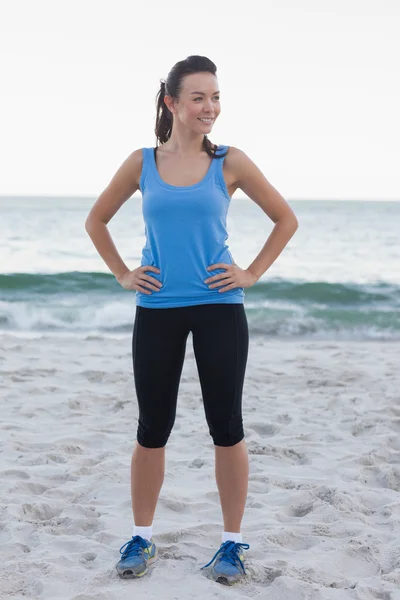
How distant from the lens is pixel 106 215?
2.89 metres

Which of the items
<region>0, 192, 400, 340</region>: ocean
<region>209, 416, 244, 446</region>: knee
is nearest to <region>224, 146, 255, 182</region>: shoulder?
<region>209, 416, 244, 446</region>: knee

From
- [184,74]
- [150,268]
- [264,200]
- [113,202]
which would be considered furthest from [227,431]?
[184,74]

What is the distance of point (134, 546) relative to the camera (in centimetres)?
293

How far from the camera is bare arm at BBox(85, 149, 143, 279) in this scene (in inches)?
109

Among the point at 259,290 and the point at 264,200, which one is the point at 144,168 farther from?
the point at 259,290

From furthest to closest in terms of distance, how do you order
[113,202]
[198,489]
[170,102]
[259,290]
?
[259,290]
[198,489]
[113,202]
[170,102]

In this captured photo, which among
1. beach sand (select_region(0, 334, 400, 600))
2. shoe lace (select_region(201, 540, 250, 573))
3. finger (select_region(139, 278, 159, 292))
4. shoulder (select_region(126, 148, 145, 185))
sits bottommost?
beach sand (select_region(0, 334, 400, 600))

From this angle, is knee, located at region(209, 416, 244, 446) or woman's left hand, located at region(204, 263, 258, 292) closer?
woman's left hand, located at region(204, 263, 258, 292)

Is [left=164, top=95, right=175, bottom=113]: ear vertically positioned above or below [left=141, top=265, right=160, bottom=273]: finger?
above

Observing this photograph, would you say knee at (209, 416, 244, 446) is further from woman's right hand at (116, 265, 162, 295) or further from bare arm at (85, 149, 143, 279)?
bare arm at (85, 149, 143, 279)

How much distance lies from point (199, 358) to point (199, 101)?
949mm

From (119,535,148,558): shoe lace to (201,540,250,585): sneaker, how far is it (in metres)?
0.27

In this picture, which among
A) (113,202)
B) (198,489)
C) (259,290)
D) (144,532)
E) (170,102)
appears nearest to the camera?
(170,102)

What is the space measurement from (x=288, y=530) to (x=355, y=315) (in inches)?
373
